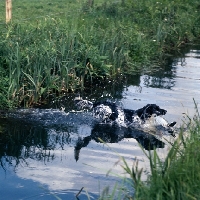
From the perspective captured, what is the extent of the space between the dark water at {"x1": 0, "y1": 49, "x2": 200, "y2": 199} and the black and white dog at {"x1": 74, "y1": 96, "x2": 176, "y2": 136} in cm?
20

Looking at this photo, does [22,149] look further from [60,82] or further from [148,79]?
[148,79]

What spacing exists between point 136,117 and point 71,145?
55.8 inches

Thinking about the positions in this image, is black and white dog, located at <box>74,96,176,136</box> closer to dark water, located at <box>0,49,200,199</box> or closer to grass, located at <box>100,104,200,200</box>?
dark water, located at <box>0,49,200,199</box>

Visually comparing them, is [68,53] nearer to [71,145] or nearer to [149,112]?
[149,112]

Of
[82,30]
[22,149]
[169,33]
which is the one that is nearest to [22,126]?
[22,149]

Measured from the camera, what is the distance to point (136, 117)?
29.5 ft

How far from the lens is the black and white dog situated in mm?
8883

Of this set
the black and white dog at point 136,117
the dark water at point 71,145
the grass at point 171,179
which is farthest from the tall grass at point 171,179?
the black and white dog at point 136,117

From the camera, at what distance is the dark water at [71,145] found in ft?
21.4

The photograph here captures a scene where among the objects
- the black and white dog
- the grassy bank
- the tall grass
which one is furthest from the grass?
the grassy bank

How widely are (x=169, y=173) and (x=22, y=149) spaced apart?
3.44 metres

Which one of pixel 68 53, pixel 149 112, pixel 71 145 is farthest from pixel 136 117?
pixel 68 53

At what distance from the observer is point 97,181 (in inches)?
261

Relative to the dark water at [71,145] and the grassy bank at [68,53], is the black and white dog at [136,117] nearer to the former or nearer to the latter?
the dark water at [71,145]
